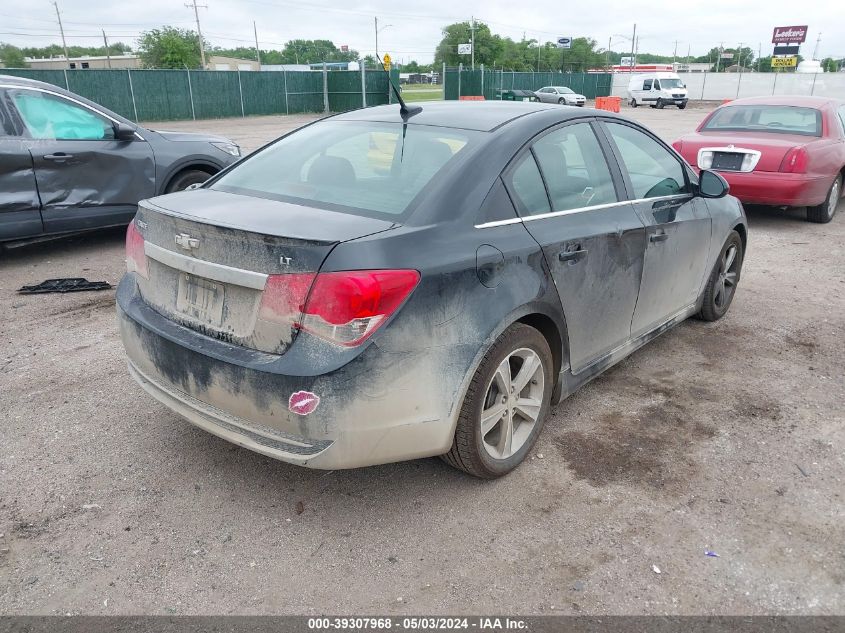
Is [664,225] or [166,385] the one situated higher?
[664,225]

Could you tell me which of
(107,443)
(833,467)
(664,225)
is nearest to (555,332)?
(664,225)

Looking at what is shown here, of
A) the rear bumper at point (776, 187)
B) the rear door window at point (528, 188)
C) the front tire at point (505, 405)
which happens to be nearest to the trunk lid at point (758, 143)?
the rear bumper at point (776, 187)

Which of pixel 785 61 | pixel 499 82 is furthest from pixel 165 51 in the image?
pixel 785 61

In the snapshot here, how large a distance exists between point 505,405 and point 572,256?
2.55 feet

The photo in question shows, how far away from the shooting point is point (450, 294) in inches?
104

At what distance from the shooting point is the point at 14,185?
21.0 ft

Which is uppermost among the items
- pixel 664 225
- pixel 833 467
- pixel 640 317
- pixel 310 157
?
pixel 310 157

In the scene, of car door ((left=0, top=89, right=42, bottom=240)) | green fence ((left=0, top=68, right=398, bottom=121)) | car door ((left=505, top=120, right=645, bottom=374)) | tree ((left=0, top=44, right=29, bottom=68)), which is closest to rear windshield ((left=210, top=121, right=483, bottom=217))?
car door ((left=505, top=120, right=645, bottom=374))

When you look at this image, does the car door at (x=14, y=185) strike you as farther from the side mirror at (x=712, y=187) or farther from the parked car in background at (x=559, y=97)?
the parked car in background at (x=559, y=97)

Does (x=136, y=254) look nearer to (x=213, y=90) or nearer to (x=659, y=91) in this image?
(x=213, y=90)

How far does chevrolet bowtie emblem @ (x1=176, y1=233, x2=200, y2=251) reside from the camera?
2.75m

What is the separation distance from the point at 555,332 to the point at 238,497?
163cm

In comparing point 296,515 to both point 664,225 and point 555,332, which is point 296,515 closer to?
point 555,332

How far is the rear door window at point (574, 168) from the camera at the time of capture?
3.34 m
